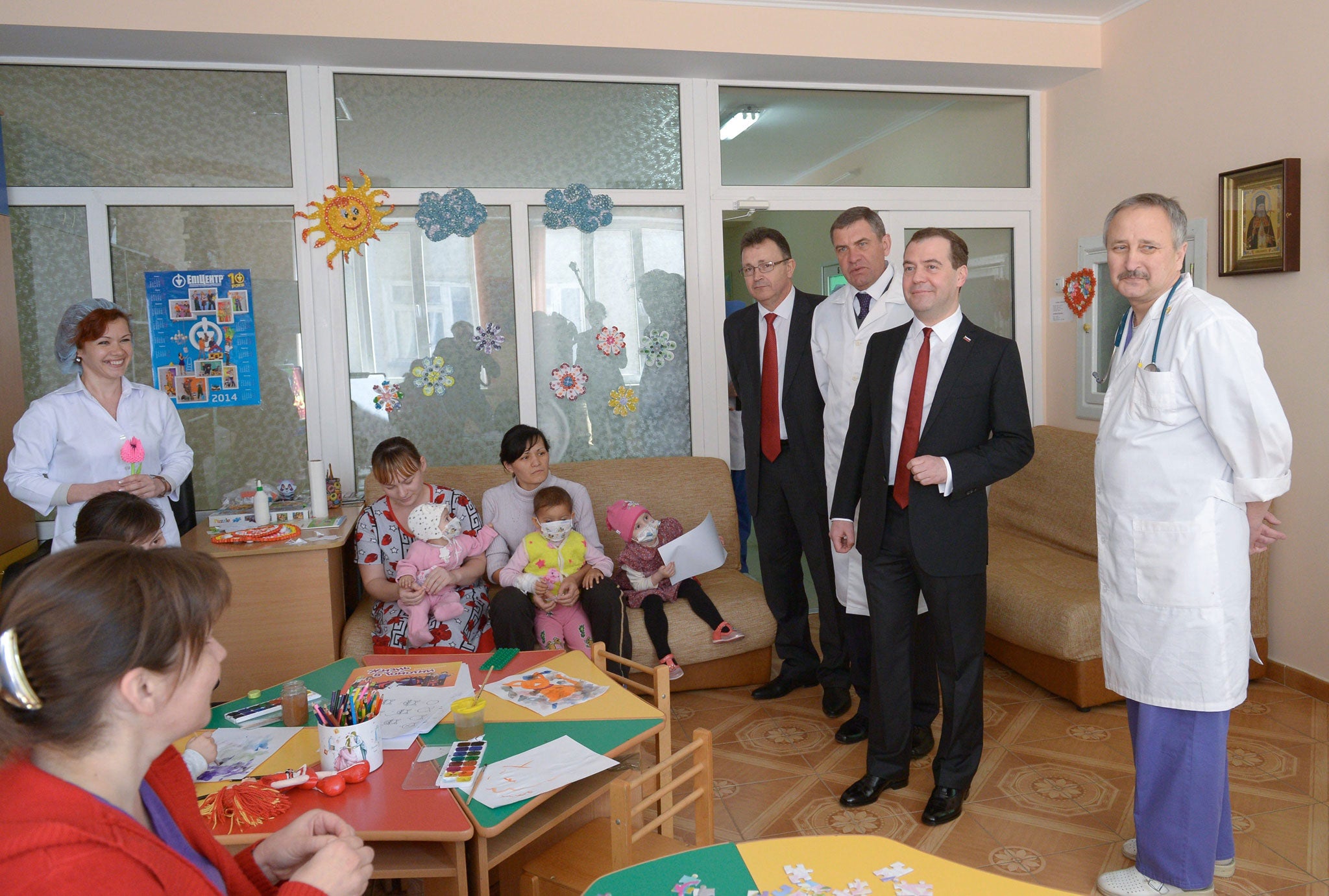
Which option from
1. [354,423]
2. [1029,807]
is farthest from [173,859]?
[354,423]

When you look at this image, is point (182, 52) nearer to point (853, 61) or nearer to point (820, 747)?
point (853, 61)

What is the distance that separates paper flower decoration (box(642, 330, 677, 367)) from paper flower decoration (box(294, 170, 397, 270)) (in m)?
1.32

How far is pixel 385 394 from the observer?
14.4ft

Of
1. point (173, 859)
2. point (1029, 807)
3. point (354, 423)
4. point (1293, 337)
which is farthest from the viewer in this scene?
point (354, 423)

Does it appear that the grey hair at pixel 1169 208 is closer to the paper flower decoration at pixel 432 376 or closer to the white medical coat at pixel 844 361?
the white medical coat at pixel 844 361

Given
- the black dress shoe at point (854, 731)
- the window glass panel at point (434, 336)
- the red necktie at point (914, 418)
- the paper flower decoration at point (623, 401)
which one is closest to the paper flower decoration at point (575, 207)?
the window glass panel at point (434, 336)

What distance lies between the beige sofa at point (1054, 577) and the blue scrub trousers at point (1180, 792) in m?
0.78

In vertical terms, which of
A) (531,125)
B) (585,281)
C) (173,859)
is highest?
(531,125)

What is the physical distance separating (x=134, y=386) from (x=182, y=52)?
1601 millimetres

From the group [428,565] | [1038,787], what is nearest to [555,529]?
[428,565]

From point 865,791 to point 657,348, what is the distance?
2.43 m

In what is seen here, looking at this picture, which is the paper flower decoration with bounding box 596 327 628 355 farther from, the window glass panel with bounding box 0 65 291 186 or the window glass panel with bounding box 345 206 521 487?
the window glass panel with bounding box 0 65 291 186

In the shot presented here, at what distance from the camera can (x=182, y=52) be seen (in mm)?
3955

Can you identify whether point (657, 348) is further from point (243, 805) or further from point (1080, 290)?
point (243, 805)
